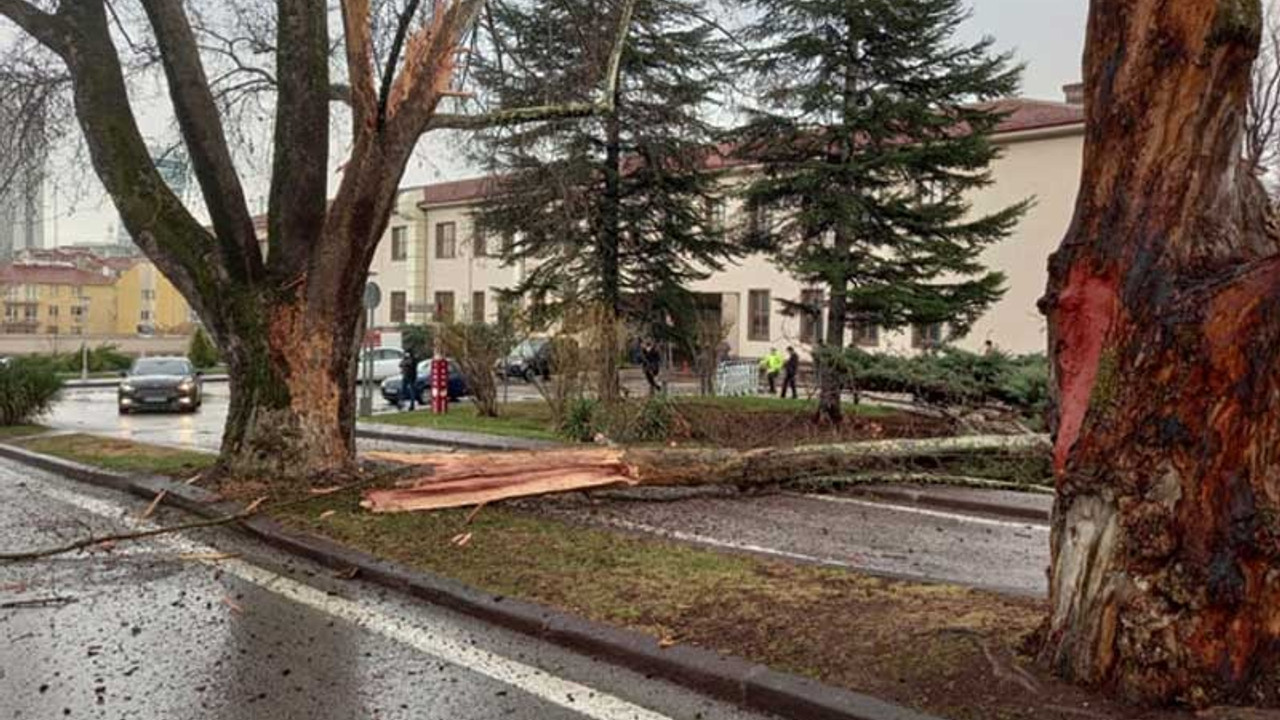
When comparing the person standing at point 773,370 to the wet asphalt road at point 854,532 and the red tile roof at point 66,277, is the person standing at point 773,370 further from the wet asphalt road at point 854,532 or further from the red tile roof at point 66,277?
the red tile roof at point 66,277

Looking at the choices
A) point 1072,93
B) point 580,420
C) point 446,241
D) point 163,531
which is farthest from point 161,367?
point 1072,93

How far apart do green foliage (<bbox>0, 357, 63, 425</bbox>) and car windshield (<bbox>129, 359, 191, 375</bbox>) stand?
530 cm

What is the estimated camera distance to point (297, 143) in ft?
31.4

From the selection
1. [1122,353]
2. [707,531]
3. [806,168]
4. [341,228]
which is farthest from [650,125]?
[1122,353]

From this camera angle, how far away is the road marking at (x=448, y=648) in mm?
4250

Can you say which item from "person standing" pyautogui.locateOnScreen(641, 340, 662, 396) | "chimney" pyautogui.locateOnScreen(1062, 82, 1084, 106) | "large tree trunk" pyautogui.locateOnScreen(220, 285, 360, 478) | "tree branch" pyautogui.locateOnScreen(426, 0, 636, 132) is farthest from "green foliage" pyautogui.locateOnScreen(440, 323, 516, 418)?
"chimney" pyautogui.locateOnScreen(1062, 82, 1084, 106)

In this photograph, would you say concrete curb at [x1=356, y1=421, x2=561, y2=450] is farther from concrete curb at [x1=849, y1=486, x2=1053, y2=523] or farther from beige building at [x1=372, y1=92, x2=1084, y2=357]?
concrete curb at [x1=849, y1=486, x2=1053, y2=523]

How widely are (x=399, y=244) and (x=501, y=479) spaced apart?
138ft

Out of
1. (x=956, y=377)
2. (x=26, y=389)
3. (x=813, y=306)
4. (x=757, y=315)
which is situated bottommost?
(x=26, y=389)

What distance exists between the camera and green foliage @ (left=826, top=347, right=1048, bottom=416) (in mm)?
13164

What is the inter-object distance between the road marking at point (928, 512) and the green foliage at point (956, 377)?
12.7 feet

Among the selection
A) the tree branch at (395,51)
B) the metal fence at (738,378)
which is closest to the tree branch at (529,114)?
the tree branch at (395,51)

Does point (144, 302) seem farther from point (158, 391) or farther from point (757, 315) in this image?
point (158, 391)

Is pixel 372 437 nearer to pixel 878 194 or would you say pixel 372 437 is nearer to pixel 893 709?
pixel 878 194
